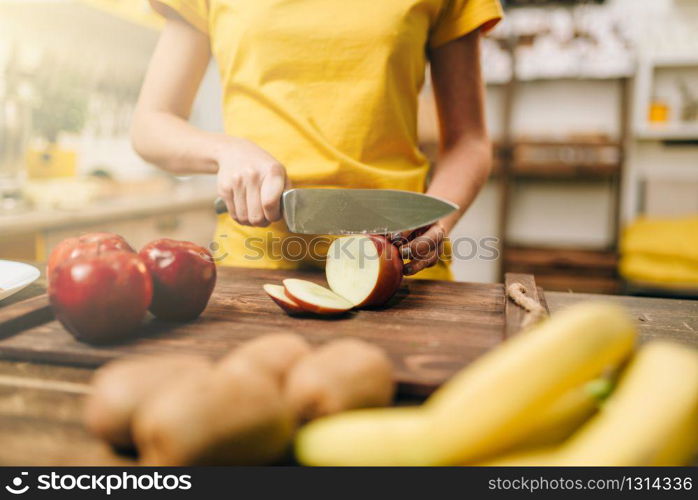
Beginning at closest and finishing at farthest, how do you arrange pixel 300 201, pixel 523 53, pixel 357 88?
pixel 300 201
pixel 357 88
pixel 523 53

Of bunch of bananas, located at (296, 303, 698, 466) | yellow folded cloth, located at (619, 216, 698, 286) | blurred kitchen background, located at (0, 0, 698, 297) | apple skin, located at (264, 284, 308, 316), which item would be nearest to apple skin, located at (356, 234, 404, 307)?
apple skin, located at (264, 284, 308, 316)

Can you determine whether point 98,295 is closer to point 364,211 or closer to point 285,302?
point 285,302

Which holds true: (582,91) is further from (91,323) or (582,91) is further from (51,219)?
(91,323)

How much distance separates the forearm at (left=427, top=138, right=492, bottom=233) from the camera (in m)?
1.23

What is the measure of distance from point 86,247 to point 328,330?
0.35m

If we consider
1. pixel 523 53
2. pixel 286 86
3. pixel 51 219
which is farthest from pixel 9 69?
pixel 523 53

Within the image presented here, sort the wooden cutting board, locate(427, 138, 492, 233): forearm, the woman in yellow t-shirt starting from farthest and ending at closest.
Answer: locate(427, 138, 492, 233): forearm → the woman in yellow t-shirt → the wooden cutting board

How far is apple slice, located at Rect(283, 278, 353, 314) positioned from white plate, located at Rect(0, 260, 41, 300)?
412mm

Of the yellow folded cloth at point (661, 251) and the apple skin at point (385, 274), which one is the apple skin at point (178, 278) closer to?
the apple skin at point (385, 274)

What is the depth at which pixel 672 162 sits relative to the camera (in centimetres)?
355

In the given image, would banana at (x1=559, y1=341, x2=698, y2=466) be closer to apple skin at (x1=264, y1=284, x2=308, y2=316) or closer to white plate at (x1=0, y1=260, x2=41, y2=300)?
apple skin at (x1=264, y1=284, x2=308, y2=316)

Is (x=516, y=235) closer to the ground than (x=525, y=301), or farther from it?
closer to the ground

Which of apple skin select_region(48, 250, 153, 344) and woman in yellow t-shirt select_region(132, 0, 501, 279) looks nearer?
apple skin select_region(48, 250, 153, 344)

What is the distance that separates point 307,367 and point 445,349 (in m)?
0.27
